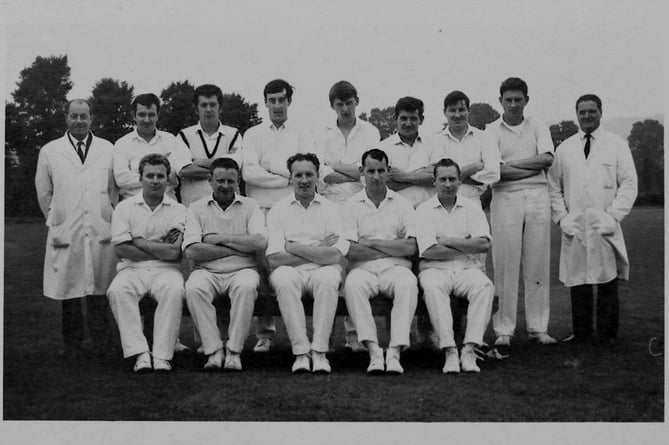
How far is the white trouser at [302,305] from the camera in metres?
5.87

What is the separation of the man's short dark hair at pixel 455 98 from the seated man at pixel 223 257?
75.8 inches

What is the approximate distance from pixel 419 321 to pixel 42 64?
393 centimetres

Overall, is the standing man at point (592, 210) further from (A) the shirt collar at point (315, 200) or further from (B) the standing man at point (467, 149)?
(A) the shirt collar at point (315, 200)

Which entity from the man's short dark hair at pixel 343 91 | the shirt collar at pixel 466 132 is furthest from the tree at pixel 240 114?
the shirt collar at pixel 466 132

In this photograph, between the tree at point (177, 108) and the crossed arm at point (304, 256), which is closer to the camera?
the crossed arm at point (304, 256)

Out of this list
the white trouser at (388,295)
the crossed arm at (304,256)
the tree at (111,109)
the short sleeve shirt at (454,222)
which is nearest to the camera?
the white trouser at (388,295)

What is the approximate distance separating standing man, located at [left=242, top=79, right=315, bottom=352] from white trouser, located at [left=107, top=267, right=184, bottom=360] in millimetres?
1006

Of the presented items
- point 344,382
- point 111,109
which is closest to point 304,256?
point 344,382

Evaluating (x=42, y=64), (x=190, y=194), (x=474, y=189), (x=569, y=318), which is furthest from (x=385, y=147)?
(x=42, y=64)

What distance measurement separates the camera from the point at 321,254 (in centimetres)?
612

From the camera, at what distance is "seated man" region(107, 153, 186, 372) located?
590 centimetres

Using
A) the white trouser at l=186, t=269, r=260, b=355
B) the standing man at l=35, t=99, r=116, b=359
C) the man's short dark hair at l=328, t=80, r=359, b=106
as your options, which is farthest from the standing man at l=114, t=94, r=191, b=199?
the man's short dark hair at l=328, t=80, r=359, b=106

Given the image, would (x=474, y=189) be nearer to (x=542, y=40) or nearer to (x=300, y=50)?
(x=542, y=40)

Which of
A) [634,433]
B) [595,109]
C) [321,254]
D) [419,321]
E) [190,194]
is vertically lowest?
[634,433]
